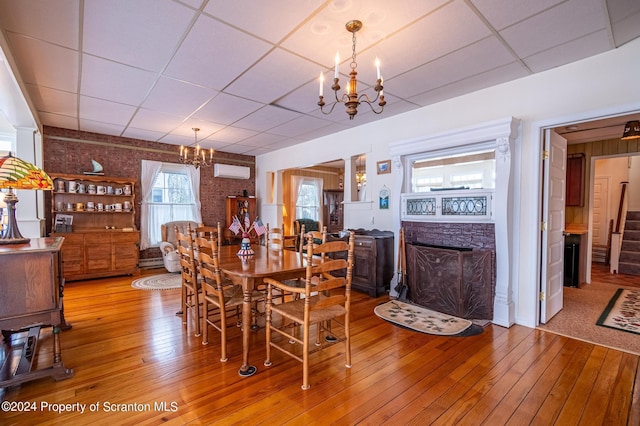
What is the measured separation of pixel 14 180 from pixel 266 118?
9.64 feet

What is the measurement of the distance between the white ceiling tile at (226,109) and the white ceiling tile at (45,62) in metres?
1.36

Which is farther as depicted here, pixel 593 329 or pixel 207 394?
→ pixel 593 329

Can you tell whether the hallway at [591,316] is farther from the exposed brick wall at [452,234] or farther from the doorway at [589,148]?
the exposed brick wall at [452,234]

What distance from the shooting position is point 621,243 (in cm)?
614

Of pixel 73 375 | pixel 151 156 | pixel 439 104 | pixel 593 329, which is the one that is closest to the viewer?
pixel 73 375

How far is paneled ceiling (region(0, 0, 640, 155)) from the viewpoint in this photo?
2012mm

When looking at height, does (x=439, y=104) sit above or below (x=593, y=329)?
above

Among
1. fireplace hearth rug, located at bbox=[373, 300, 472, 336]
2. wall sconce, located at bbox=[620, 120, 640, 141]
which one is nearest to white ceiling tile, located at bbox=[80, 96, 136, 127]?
fireplace hearth rug, located at bbox=[373, 300, 472, 336]

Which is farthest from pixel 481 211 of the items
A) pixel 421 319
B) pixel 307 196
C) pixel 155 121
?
pixel 307 196

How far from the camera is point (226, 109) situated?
13.2 ft

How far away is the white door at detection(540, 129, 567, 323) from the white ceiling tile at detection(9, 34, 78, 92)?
469 cm

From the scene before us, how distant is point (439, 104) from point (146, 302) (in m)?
4.58

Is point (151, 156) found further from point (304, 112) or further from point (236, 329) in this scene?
point (236, 329)

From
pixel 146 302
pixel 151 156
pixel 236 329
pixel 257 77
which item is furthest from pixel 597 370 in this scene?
pixel 151 156
